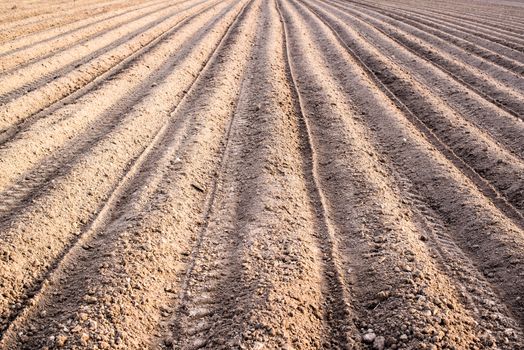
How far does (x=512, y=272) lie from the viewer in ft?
14.7

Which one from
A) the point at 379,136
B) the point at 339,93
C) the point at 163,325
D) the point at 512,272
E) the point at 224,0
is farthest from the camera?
the point at 224,0

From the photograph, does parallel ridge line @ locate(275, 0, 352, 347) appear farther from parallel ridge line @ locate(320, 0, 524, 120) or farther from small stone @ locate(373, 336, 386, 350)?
parallel ridge line @ locate(320, 0, 524, 120)

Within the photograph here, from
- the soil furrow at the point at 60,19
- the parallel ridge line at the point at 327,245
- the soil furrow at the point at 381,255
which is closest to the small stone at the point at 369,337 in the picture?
the soil furrow at the point at 381,255

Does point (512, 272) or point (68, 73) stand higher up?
point (68, 73)

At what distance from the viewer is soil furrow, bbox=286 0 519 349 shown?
375 cm

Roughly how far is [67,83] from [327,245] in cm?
651

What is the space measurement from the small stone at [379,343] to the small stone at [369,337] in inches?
1.2

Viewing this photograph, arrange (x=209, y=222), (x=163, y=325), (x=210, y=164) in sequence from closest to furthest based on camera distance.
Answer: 1. (x=163, y=325)
2. (x=209, y=222)
3. (x=210, y=164)

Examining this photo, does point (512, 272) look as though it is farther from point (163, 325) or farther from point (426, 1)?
point (426, 1)

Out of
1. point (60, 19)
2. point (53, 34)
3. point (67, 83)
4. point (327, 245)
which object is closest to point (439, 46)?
point (67, 83)

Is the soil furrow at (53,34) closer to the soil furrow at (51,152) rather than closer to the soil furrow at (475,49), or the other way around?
the soil furrow at (51,152)

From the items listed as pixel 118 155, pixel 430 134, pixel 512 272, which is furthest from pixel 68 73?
pixel 512 272

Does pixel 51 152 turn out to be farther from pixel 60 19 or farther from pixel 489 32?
pixel 489 32

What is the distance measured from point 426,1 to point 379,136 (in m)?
26.9
